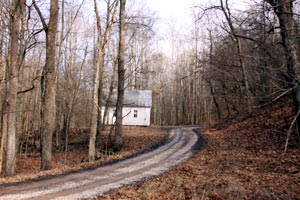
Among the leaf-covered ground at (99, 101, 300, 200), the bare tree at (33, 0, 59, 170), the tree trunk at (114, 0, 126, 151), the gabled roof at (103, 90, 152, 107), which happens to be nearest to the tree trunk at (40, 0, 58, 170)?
the bare tree at (33, 0, 59, 170)

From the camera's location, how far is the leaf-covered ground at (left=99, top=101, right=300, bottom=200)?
5.84 m

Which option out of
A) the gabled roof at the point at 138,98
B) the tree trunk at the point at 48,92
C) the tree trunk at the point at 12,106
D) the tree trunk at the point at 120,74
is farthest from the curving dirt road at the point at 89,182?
the gabled roof at the point at 138,98

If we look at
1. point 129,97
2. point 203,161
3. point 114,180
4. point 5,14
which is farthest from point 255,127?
point 129,97

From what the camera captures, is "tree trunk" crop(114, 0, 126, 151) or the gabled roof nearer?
"tree trunk" crop(114, 0, 126, 151)

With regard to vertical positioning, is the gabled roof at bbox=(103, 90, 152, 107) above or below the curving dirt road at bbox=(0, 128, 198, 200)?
above

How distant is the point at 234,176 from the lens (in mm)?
7504

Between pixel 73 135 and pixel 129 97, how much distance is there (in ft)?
33.6

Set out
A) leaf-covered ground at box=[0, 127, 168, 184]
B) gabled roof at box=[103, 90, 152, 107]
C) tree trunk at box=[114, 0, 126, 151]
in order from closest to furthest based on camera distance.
Answer: leaf-covered ground at box=[0, 127, 168, 184], tree trunk at box=[114, 0, 126, 151], gabled roof at box=[103, 90, 152, 107]

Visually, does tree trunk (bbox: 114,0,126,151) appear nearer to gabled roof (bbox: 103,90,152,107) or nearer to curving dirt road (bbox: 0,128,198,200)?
curving dirt road (bbox: 0,128,198,200)

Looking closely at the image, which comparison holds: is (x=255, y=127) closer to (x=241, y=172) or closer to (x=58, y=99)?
(x=241, y=172)

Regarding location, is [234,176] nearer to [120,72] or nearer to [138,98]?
[120,72]

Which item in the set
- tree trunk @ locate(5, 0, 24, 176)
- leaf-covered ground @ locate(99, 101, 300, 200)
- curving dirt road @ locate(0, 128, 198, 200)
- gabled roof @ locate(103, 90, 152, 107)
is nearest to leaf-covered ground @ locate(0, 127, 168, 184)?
tree trunk @ locate(5, 0, 24, 176)

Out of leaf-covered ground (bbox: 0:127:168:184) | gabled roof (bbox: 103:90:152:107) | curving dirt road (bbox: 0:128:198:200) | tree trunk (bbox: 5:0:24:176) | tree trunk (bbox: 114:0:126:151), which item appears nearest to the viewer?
curving dirt road (bbox: 0:128:198:200)

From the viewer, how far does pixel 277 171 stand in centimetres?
779
